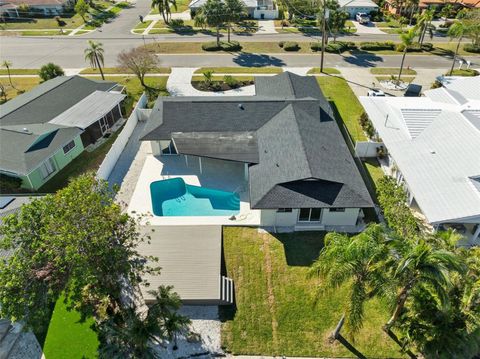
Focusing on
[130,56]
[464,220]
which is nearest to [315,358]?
[464,220]

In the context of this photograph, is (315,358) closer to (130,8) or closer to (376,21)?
(376,21)

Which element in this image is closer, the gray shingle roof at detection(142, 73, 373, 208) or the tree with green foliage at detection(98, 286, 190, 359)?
the tree with green foliage at detection(98, 286, 190, 359)

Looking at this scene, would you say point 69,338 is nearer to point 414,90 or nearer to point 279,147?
point 279,147

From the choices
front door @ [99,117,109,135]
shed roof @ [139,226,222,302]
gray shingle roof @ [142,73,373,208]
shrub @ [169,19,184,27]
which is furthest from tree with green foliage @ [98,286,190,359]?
shrub @ [169,19,184,27]

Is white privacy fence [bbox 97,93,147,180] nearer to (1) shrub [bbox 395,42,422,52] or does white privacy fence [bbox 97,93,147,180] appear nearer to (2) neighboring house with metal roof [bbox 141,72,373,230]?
(2) neighboring house with metal roof [bbox 141,72,373,230]

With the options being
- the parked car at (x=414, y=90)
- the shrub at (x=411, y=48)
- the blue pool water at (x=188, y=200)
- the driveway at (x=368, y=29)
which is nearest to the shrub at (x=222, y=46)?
the driveway at (x=368, y=29)

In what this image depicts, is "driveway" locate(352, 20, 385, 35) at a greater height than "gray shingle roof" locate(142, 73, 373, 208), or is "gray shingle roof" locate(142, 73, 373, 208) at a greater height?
"driveway" locate(352, 20, 385, 35)

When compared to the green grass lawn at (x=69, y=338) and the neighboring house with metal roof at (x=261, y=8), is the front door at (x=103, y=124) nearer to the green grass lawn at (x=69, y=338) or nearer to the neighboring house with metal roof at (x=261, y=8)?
the green grass lawn at (x=69, y=338)
